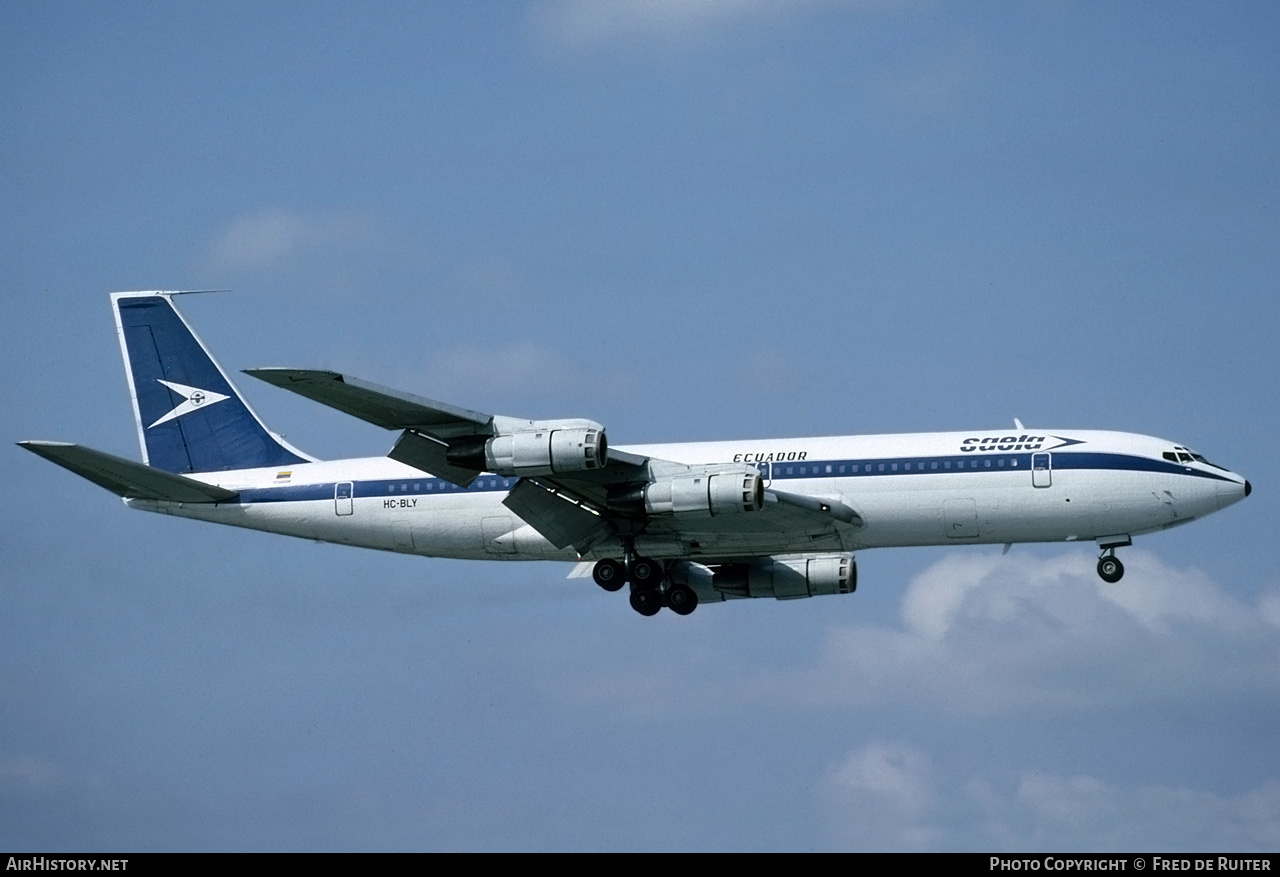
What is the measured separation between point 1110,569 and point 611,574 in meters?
16.0

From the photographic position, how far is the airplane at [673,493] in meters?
52.3

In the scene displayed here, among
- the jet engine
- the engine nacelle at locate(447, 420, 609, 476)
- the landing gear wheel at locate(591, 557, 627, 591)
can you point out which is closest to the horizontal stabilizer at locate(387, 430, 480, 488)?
the engine nacelle at locate(447, 420, 609, 476)

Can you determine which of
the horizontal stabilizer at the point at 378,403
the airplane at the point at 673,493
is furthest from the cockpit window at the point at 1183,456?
the horizontal stabilizer at the point at 378,403

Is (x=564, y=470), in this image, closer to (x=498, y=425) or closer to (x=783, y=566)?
(x=498, y=425)

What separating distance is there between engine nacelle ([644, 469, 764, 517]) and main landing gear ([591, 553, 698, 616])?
4.34 meters

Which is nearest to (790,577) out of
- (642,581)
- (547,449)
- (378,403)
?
(642,581)

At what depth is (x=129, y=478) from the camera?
59094mm

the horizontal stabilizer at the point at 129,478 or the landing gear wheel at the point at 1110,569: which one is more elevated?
the horizontal stabilizer at the point at 129,478

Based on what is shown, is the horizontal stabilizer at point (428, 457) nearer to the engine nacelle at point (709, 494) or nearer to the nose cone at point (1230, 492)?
the engine nacelle at point (709, 494)

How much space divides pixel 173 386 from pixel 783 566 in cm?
2328

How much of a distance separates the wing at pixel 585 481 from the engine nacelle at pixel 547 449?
0.03 metres

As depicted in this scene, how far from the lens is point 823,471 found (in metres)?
56.6
